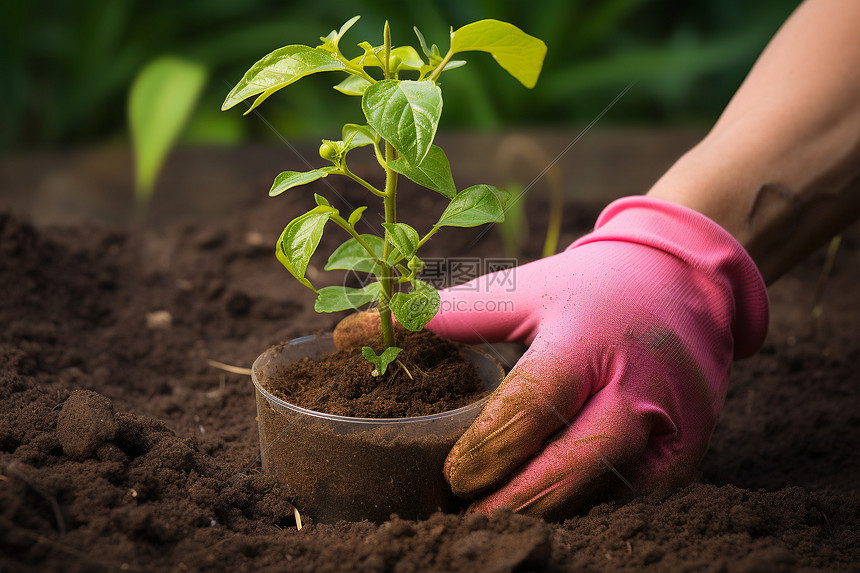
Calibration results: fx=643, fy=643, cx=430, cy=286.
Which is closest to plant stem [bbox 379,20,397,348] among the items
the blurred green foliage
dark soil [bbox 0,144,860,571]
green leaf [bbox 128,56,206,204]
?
dark soil [bbox 0,144,860,571]

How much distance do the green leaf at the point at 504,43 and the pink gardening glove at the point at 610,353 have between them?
33 centimetres

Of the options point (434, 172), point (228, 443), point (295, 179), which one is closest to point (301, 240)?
point (295, 179)

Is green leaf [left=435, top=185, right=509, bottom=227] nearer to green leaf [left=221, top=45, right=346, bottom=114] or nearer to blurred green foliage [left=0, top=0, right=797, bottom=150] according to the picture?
green leaf [left=221, top=45, right=346, bottom=114]

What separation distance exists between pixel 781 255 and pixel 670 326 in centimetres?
38

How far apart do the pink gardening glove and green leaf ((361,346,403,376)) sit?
0.45ft

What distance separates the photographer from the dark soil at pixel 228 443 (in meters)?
0.69

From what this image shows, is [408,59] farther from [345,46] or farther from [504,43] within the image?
[345,46]

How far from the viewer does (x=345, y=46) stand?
9.86 feet

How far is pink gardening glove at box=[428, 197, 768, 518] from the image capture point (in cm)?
83

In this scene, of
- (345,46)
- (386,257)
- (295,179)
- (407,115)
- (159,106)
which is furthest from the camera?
(345,46)

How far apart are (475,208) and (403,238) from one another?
0.35 feet

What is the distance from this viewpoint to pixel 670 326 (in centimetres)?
95

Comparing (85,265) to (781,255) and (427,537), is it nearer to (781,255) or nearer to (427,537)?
(427,537)

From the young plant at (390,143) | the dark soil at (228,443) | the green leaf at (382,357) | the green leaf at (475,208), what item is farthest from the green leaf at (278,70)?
the dark soil at (228,443)
